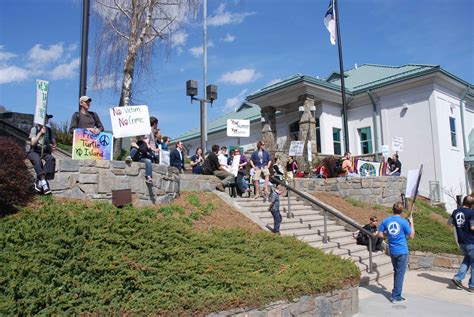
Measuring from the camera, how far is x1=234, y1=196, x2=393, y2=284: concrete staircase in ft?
29.4

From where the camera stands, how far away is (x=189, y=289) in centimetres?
467

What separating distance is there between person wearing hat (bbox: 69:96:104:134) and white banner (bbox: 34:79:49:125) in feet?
2.96

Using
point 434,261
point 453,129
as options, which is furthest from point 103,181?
point 453,129

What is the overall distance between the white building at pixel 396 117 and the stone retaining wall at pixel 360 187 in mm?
4767

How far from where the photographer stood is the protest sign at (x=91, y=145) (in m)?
7.13

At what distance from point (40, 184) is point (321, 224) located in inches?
294

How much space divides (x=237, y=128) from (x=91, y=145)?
8003 millimetres

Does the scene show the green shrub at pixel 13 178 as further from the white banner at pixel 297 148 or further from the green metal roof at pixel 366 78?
the green metal roof at pixel 366 78

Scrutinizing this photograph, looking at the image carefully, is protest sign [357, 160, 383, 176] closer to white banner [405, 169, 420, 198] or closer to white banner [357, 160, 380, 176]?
white banner [357, 160, 380, 176]

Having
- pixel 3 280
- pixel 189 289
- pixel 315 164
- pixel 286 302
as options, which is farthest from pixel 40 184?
pixel 315 164

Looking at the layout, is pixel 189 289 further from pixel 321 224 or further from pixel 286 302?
pixel 321 224

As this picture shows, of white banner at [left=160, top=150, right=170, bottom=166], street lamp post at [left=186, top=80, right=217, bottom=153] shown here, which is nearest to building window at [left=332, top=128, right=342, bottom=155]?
street lamp post at [left=186, top=80, right=217, bottom=153]

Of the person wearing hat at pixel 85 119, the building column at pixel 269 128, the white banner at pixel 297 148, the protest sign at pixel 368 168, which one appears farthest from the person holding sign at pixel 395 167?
the person wearing hat at pixel 85 119

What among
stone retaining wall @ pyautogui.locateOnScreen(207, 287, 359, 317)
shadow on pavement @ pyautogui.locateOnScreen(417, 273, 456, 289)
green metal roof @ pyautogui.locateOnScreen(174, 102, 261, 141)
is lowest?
shadow on pavement @ pyautogui.locateOnScreen(417, 273, 456, 289)
